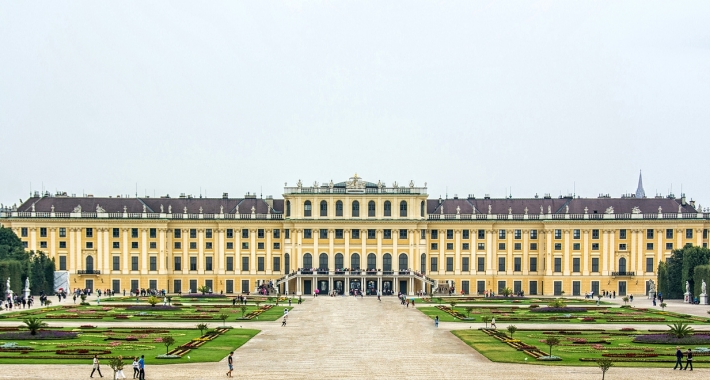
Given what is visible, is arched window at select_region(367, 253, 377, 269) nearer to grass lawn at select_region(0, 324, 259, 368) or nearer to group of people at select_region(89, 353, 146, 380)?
grass lawn at select_region(0, 324, 259, 368)

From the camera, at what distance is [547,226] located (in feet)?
380

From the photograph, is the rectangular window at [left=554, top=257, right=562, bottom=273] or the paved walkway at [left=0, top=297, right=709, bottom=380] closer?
the paved walkway at [left=0, top=297, right=709, bottom=380]

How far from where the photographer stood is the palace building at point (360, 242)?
373ft

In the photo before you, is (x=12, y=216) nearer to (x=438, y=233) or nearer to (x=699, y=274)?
(x=438, y=233)

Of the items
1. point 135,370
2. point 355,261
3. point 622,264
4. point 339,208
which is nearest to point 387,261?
point 355,261

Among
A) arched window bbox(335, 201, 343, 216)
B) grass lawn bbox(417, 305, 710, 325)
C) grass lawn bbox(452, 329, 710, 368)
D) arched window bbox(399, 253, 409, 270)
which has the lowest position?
grass lawn bbox(417, 305, 710, 325)

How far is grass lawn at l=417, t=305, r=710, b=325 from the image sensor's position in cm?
7250

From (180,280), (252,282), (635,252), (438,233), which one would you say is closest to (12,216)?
(180,280)

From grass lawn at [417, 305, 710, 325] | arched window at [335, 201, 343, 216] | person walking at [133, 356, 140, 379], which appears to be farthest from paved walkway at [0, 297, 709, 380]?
arched window at [335, 201, 343, 216]

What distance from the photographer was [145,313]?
257 ft

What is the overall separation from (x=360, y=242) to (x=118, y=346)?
209 feet

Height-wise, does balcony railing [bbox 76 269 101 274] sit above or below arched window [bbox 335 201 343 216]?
below

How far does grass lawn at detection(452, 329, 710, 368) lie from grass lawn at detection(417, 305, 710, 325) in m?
9.55

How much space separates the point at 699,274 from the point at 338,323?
139ft
